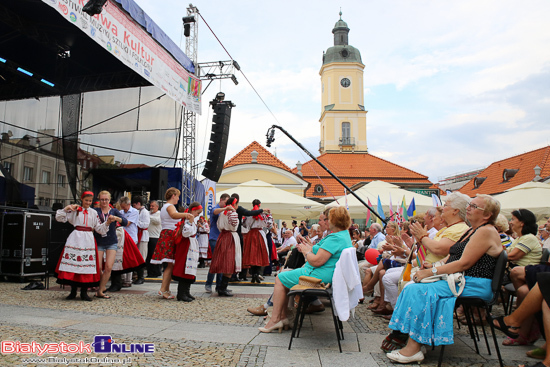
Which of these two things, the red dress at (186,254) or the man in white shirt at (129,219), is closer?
the red dress at (186,254)

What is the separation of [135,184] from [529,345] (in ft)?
37.9

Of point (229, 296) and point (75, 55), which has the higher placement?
point (75, 55)

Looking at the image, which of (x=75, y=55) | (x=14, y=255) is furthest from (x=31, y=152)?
(x=14, y=255)

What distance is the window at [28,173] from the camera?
1074 cm

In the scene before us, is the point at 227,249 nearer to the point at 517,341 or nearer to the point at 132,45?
the point at 517,341

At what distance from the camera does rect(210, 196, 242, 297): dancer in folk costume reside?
23.2 feet

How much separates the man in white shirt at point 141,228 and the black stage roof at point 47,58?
15.1ft

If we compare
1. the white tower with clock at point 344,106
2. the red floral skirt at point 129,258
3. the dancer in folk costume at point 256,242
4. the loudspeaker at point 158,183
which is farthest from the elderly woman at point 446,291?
the white tower with clock at point 344,106

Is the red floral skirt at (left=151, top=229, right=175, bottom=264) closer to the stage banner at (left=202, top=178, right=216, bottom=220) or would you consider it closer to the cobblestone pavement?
the cobblestone pavement

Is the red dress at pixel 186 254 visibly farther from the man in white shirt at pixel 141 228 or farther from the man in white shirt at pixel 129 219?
the man in white shirt at pixel 141 228

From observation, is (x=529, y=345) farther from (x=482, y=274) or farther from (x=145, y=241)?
(x=145, y=241)

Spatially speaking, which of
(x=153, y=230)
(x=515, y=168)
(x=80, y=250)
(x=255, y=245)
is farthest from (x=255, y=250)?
(x=515, y=168)

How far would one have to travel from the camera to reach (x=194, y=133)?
15.7 metres

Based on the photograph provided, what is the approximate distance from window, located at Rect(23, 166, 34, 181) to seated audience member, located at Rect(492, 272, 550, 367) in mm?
10687
